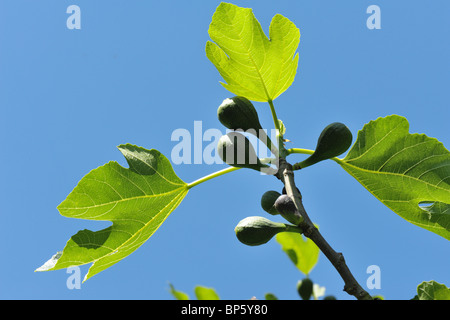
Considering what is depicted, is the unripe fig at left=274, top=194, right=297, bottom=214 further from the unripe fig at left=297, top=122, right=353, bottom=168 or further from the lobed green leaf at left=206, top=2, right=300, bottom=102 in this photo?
the lobed green leaf at left=206, top=2, right=300, bottom=102

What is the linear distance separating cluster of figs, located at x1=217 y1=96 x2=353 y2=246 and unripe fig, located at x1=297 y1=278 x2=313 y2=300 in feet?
3.69

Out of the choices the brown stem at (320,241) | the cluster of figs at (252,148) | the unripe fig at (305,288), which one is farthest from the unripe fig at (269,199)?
the unripe fig at (305,288)

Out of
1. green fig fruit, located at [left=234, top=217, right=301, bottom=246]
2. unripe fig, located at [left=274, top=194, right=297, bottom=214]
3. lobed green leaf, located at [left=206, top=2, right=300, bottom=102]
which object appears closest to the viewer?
unripe fig, located at [left=274, top=194, right=297, bottom=214]

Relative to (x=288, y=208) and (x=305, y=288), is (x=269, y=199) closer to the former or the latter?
(x=288, y=208)

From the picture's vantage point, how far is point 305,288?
116 inches

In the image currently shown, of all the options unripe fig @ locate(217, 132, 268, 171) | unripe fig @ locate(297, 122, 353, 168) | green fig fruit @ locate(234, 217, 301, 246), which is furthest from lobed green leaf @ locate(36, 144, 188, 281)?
unripe fig @ locate(297, 122, 353, 168)

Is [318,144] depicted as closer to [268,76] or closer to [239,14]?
[268,76]

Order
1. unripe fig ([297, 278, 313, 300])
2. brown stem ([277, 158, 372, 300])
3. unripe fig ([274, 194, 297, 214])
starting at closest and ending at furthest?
brown stem ([277, 158, 372, 300])
unripe fig ([274, 194, 297, 214])
unripe fig ([297, 278, 313, 300])

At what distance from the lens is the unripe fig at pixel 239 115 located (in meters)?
1.97

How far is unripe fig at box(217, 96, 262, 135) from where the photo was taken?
1968 mm

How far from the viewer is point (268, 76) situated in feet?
7.29

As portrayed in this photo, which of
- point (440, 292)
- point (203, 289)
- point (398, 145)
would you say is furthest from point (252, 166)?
point (203, 289)
